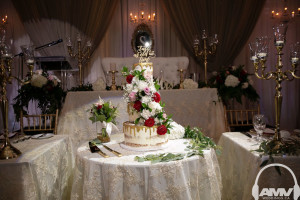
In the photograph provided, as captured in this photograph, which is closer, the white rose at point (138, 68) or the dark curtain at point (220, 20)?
the white rose at point (138, 68)

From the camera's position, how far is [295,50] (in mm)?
2340

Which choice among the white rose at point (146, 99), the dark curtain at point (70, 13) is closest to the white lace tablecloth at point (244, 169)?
the white rose at point (146, 99)

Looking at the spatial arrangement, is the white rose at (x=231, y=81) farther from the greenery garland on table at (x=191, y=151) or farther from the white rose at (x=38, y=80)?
the white rose at (x=38, y=80)

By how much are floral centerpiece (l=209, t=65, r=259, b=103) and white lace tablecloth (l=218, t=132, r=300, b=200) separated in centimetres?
182

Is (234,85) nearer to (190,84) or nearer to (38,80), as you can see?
(190,84)

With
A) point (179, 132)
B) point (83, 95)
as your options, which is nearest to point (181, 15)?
point (83, 95)

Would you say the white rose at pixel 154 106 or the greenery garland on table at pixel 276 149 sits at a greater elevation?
the white rose at pixel 154 106

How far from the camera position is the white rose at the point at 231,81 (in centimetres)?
461

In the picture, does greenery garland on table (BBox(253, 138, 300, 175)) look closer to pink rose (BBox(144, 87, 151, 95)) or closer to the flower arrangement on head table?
the flower arrangement on head table

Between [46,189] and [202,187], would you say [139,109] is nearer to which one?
[202,187]

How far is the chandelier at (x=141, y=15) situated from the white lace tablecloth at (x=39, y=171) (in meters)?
5.64

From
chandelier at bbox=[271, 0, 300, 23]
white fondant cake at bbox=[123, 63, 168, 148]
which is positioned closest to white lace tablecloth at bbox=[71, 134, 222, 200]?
white fondant cake at bbox=[123, 63, 168, 148]

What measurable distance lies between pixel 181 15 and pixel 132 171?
21.5ft

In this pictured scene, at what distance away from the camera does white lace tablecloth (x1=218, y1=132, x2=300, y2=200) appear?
2113mm
